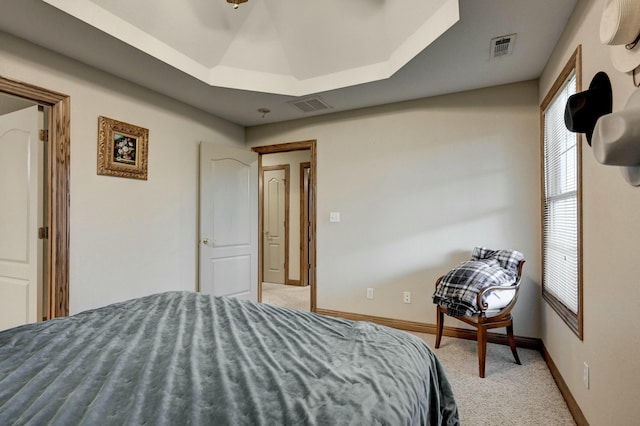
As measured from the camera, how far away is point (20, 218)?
8.24ft

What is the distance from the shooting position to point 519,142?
9.74 ft

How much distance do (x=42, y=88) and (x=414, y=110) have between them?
325 cm

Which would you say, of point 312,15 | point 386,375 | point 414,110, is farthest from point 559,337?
point 312,15

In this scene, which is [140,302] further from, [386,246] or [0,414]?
[386,246]

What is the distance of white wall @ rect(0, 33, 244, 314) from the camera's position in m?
2.51

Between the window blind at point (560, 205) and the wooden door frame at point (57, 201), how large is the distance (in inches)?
140

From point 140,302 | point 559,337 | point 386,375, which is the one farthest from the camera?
point 559,337

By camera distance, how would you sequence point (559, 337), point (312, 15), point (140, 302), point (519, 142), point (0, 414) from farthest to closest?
point (519, 142), point (312, 15), point (559, 337), point (140, 302), point (0, 414)

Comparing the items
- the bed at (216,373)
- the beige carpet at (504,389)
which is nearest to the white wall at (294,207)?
the beige carpet at (504,389)

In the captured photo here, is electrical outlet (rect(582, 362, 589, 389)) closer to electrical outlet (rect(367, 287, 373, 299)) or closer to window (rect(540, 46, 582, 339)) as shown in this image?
window (rect(540, 46, 582, 339))

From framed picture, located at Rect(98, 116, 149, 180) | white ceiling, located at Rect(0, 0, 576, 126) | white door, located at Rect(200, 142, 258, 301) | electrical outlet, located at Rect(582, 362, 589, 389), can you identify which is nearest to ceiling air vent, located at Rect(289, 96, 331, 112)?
white ceiling, located at Rect(0, 0, 576, 126)

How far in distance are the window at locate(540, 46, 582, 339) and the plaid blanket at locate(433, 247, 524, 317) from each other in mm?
295

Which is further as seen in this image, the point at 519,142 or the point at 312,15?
the point at 519,142

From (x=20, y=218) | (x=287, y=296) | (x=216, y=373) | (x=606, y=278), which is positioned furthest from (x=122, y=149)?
(x=606, y=278)
